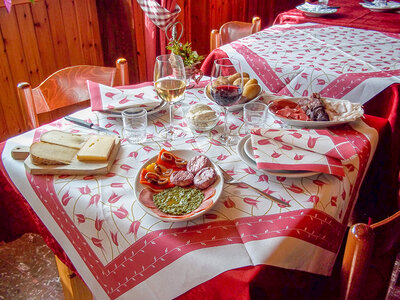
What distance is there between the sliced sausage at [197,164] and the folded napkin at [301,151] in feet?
0.37

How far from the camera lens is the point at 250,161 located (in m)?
0.88

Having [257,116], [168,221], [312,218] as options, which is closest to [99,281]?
[168,221]

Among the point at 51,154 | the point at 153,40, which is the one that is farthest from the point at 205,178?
the point at 153,40

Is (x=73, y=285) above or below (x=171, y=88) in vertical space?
below

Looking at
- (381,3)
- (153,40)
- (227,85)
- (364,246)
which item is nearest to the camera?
(364,246)

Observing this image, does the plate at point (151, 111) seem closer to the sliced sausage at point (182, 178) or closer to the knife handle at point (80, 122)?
the knife handle at point (80, 122)

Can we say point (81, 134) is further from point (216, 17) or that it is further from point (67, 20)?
point (216, 17)

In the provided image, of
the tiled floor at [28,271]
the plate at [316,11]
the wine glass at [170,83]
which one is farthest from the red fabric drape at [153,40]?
the wine glass at [170,83]

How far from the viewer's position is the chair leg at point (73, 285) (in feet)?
3.53

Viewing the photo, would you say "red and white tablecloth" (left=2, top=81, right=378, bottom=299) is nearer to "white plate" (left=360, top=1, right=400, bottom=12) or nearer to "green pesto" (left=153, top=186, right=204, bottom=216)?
"green pesto" (left=153, top=186, right=204, bottom=216)

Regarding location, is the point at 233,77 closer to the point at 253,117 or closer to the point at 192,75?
the point at 253,117

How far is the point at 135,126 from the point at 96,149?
0.16 m

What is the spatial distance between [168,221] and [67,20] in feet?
6.71

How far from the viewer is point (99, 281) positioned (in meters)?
0.74
